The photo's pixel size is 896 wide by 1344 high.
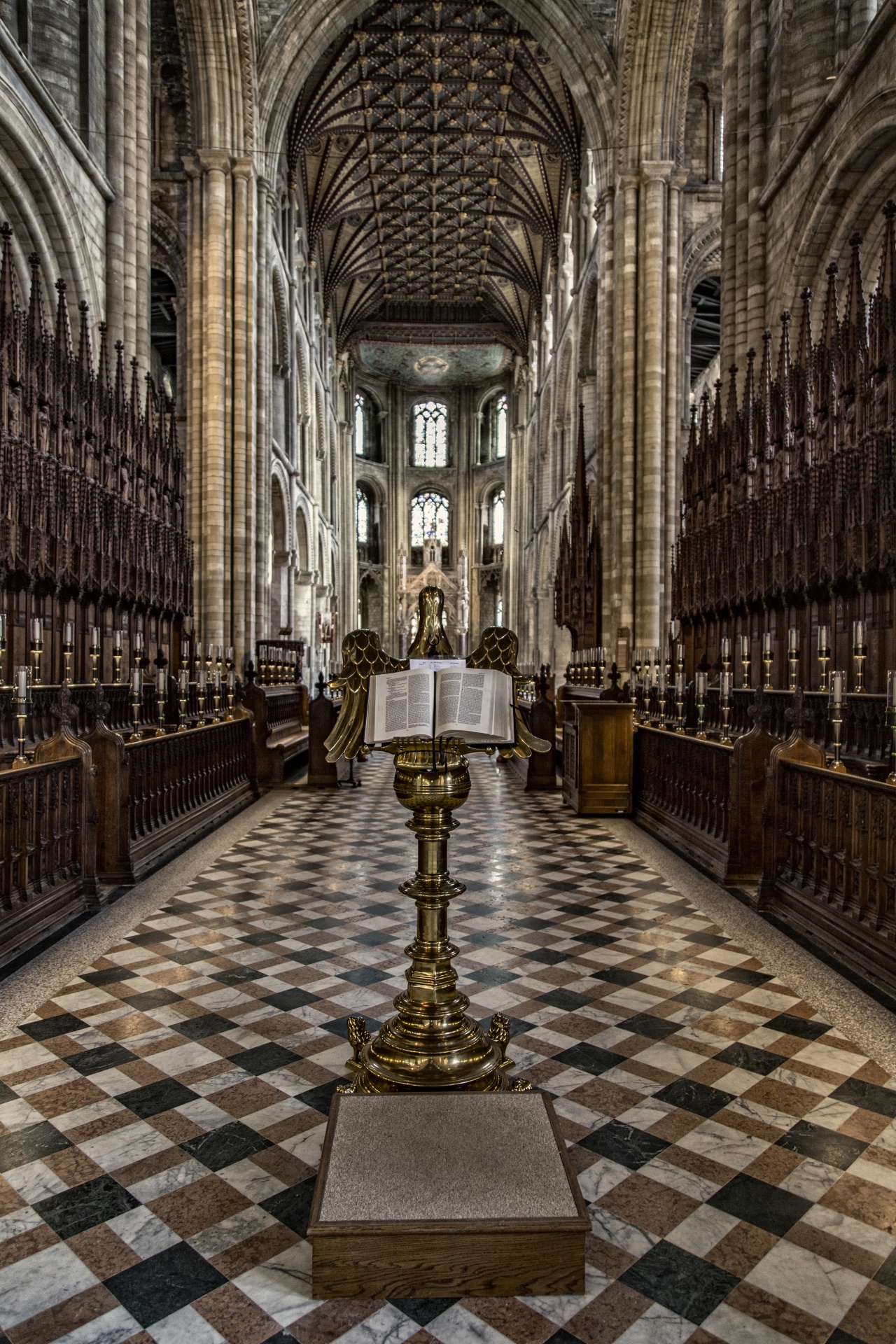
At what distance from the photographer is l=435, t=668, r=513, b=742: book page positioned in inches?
95.7

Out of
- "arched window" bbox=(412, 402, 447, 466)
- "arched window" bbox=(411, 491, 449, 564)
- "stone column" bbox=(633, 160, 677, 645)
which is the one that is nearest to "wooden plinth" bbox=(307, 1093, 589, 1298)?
"stone column" bbox=(633, 160, 677, 645)

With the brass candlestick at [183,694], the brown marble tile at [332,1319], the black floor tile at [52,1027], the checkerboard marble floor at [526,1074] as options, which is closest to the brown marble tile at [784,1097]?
the checkerboard marble floor at [526,1074]

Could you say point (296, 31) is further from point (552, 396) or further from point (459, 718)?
point (459, 718)

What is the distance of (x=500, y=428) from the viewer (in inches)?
1578

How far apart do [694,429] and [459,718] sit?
32.4 ft

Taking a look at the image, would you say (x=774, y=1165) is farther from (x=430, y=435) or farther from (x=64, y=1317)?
(x=430, y=435)

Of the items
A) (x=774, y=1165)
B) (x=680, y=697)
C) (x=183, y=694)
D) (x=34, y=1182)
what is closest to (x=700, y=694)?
(x=680, y=697)

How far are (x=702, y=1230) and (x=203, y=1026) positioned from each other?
1892 millimetres

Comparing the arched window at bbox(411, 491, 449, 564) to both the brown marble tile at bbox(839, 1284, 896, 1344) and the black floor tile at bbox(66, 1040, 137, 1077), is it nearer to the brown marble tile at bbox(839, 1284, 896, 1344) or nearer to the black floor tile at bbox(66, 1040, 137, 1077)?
the black floor tile at bbox(66, 1040, 137, 1077)

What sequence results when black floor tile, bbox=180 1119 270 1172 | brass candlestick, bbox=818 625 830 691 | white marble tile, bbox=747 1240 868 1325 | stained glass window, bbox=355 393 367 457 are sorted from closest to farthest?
white marble tile, bbox=747 1240 868 1325 < black floor tile, bbox=180 1119 270 1172 < brass candlestick, bbox=818 625 830 691 < stained glass window, bbox=355 393 367 457

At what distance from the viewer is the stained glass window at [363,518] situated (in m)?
40.2

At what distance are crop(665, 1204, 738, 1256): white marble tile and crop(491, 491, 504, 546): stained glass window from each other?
126 ft

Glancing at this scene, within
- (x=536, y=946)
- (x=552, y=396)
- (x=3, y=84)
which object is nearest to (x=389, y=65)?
(x=552, y=396)

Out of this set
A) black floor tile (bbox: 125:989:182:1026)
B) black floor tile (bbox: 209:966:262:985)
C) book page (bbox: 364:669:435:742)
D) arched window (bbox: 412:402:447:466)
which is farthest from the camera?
arched window (bbox: 412:402:447:466)
